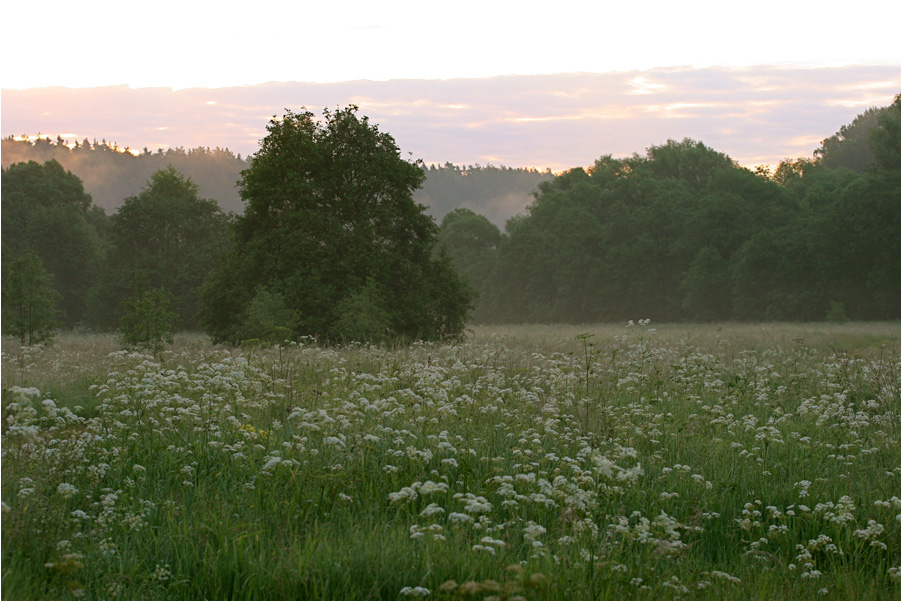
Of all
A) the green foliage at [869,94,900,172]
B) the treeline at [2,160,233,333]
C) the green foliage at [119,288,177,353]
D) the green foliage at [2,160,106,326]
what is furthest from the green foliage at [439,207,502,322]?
the green foliage at [119,288,177,353]

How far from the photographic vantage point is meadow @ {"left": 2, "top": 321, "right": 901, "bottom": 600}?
14.0ft

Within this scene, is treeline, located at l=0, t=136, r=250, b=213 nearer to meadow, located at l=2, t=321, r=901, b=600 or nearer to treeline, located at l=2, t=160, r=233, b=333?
treeline, located at l=2, t=160, r=233, b=333

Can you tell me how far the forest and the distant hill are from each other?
7182cm

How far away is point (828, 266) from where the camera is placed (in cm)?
5178

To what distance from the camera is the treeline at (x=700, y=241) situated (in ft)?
163

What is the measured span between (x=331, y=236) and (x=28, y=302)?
8.54 metres

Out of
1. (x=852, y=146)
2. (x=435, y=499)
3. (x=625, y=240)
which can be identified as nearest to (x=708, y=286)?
(x=625, y=240)

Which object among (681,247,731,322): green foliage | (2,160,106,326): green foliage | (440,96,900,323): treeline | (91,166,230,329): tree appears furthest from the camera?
(681,247,731,322): green foliage

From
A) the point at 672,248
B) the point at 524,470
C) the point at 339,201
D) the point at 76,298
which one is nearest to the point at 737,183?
the point at 672,248

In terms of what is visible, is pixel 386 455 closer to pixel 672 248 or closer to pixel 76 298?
pixel 76 298

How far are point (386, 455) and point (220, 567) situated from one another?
205cm

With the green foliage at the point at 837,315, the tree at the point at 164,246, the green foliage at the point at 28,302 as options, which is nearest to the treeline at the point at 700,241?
the green foliage at the point at 837,315

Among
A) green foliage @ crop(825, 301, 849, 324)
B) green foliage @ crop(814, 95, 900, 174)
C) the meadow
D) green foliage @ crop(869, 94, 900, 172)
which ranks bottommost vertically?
green foliage @ crop(825, 301, 849, 324)

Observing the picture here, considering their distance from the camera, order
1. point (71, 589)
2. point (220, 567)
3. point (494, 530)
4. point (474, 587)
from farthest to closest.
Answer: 1. point (494, 530)
2. point (220, 567)
3. point (71, 589)
4. point (474, 587)
